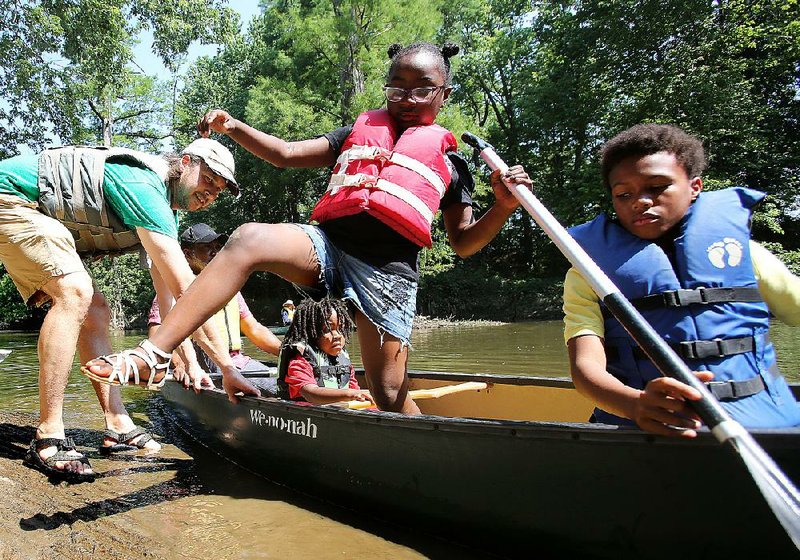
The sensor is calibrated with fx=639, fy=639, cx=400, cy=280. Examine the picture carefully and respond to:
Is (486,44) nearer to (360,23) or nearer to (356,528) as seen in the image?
(360,23)

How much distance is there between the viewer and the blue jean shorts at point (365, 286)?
2.45 meters

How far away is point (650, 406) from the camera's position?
5.31 feet

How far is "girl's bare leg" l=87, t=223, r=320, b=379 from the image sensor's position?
2115 millimetres

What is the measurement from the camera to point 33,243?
3.10 meters

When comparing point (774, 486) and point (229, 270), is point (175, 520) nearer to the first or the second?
point (229, 270)

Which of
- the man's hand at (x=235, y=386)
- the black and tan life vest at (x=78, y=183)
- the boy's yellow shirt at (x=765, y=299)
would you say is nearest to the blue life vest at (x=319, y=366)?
the man's hand at (x=235, y=386)

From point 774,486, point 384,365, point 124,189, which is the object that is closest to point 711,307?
point 774,486

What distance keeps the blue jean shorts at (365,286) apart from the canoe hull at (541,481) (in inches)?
15.4

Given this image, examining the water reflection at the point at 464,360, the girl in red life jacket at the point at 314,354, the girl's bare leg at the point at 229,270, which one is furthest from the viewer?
the water reflection at the point at 464,360

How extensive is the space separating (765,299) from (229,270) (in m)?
1.70

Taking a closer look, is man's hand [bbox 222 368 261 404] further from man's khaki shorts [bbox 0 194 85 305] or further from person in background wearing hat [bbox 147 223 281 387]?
person in background wearing hat [bbox 147 223 281 387]

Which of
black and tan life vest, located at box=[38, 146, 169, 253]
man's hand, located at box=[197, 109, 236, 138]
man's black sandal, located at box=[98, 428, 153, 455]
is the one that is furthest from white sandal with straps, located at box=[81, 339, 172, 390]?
man's black sandal, located at box=[98, 428, 153, 455]

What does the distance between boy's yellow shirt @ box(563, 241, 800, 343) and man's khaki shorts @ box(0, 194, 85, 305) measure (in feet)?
8.14

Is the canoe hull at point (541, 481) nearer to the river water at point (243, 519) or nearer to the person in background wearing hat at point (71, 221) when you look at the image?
the river water at point (243, 519)
